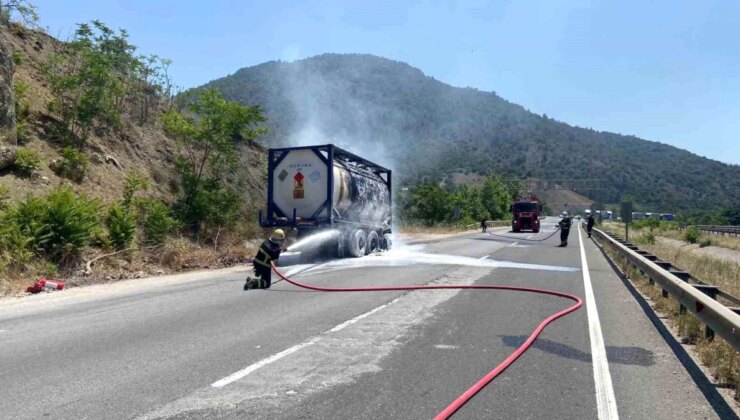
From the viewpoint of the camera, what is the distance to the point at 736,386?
4.77m

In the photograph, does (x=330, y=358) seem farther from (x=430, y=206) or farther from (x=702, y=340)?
(x=430, y=206)

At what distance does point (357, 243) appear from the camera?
17.9m

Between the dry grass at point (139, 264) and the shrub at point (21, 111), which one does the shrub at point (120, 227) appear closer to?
the dry grass at point (139, 264)

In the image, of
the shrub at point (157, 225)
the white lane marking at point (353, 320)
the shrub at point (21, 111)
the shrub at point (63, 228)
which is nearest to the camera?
the white lane marking at point (353, 320)

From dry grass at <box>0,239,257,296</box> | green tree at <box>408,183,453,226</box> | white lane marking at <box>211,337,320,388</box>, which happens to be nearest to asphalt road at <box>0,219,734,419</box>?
white lane marking at <box>211,337,320,388</box>

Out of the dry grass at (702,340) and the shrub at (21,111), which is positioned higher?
the shrub at (21,111)

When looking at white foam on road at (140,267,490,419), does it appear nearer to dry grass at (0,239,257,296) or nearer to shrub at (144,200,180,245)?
dry grass at (0,239,257,296)

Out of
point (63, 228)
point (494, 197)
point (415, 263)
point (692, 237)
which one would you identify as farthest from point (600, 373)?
point (494, 197)

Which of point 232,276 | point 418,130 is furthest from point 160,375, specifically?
A: point 418,130

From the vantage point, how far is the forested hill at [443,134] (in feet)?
194

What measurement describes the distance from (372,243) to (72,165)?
10184mm

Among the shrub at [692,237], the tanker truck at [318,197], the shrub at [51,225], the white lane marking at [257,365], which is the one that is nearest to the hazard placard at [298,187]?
the tanker truck at [318,197]

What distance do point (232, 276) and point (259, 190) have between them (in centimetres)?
1303

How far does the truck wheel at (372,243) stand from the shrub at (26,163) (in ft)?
34.3
